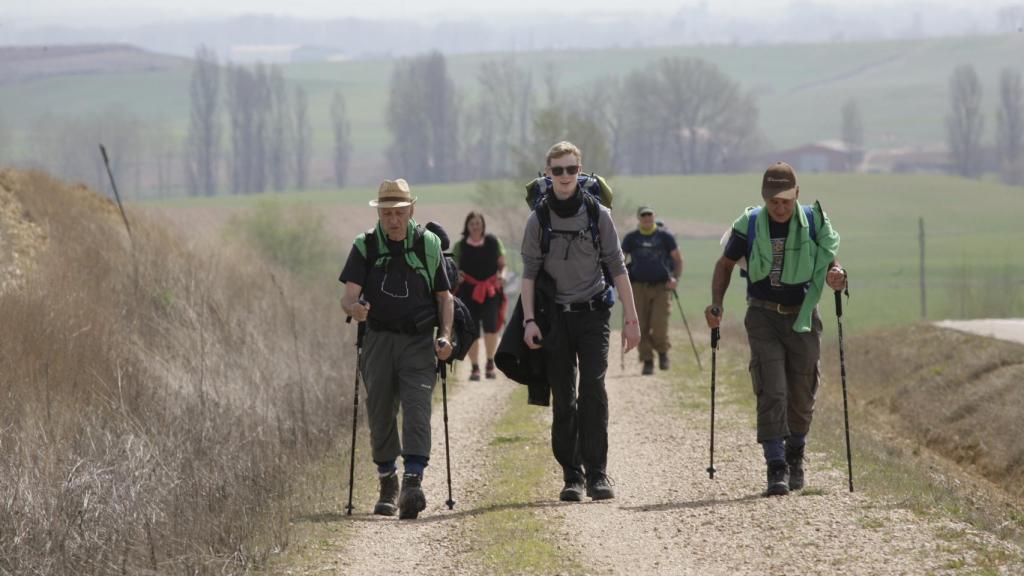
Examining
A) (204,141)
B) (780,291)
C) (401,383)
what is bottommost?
(401,383)

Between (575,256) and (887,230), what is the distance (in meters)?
73.4

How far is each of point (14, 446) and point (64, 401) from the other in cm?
168

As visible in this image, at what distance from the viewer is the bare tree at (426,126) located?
138 metres

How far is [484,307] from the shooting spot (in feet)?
62.0

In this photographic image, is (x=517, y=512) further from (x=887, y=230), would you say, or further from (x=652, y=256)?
(x=887, y=230)

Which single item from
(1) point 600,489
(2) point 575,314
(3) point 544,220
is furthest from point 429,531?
(3) point 544,220

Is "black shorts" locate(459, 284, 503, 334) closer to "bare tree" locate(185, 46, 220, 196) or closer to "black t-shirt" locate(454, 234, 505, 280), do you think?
"black t-shirt" locate(454, 234, 505, 280)

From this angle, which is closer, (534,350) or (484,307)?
(534,350)

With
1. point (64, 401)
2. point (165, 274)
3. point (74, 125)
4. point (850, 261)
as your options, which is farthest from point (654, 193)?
point (64, 401)

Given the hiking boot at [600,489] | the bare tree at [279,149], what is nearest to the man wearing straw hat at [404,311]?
the hiking boot at [600,489]

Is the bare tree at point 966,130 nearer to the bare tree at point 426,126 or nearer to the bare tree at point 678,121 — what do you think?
the bare tree at point 678,121

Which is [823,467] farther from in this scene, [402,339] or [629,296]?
[402,339]

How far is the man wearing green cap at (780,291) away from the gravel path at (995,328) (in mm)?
Result: 11974

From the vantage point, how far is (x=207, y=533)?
945cm
